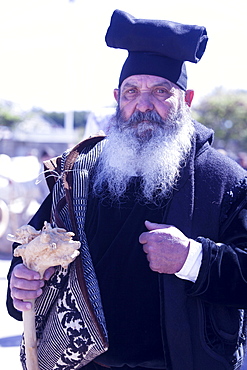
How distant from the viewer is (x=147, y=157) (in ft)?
8.09

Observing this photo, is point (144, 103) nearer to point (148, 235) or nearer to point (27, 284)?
point (148, 235)

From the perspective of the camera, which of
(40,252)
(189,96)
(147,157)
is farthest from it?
(189,96)

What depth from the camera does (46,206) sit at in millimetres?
2475

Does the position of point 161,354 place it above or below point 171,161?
below

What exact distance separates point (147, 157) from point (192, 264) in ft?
2.07

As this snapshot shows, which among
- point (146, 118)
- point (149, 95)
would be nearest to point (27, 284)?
point (146, 118)

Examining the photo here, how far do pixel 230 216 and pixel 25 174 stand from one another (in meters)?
8.87

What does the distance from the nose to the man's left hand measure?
62 centimetres

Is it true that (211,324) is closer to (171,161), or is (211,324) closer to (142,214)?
(142,214)

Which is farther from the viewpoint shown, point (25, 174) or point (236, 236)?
point (25, 174)

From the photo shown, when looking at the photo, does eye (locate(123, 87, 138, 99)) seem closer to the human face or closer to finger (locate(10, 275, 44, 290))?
the human face

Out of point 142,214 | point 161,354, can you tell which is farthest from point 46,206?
point 161,354

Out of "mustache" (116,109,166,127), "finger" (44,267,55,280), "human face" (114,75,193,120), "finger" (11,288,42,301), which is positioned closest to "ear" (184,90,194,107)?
"human face" (114,75,193,120)

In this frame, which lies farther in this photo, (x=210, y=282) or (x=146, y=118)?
(x=146, y=118)
